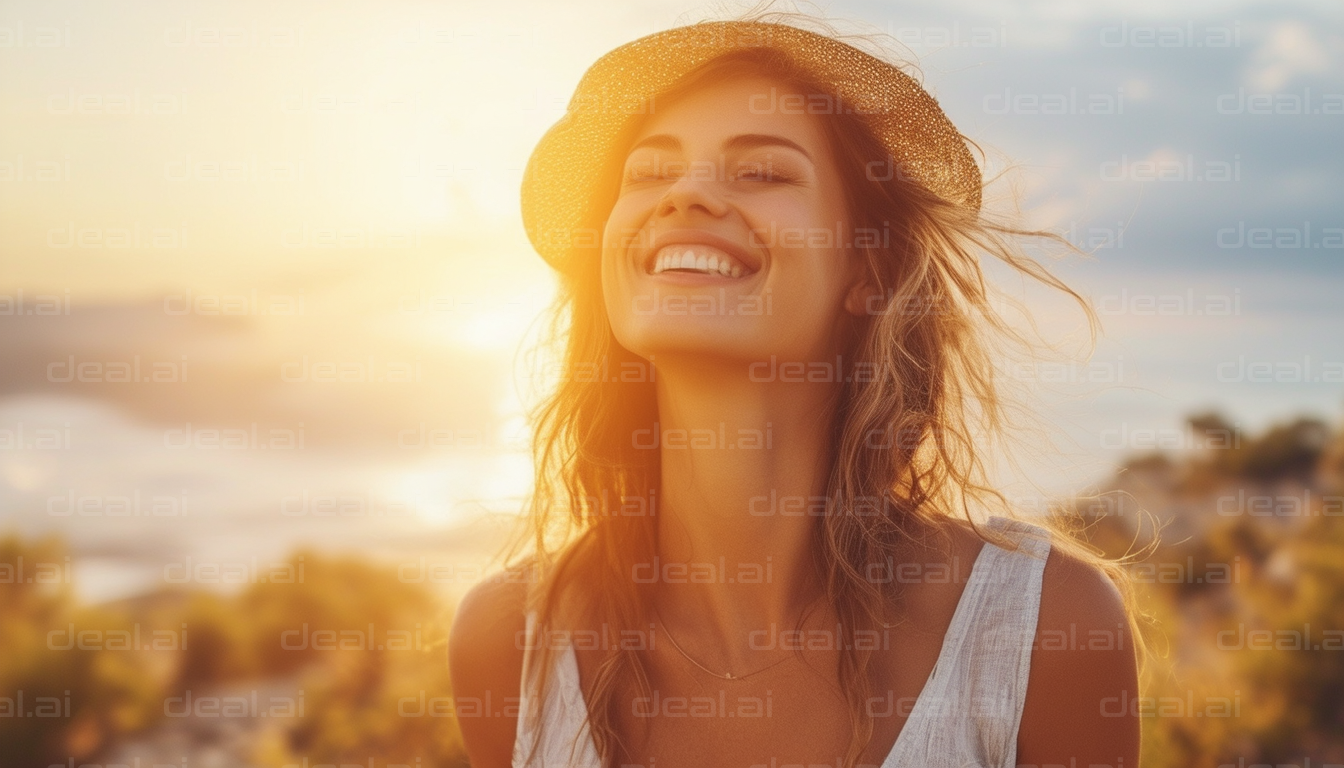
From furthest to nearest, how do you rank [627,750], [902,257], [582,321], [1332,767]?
1. [1332,767]
2. [582,321]
3. [902,257]
4. [627,750]

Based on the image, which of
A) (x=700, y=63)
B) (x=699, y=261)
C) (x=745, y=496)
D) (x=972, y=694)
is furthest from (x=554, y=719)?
(x=700, y=63)

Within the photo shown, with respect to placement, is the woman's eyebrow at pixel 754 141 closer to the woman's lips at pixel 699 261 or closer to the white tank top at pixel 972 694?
the woman's lips at pixel 699 261

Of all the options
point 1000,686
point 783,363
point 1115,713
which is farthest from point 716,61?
point 1115,713

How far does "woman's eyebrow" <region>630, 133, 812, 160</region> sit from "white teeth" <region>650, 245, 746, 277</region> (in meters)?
0.30

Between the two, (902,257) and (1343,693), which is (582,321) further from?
(1343,693)

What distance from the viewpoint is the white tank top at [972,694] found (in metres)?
2.21

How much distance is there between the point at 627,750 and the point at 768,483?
76 centimetres

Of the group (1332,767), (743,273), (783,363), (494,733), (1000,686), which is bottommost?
(1332,767)

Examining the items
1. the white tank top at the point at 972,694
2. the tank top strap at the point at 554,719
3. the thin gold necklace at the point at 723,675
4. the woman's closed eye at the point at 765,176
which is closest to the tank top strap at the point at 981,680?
the white tank top at the point at 972,694

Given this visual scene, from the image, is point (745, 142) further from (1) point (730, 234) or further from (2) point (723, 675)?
(2) point (723, 675)

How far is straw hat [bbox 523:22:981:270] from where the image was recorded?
8.23ft

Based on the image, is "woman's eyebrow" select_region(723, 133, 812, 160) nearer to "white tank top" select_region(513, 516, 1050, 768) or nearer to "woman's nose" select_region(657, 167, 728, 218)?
"woman's nose" select_region(657, 167, 728, 218)

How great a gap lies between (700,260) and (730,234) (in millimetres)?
97

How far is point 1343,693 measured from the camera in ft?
24.4
